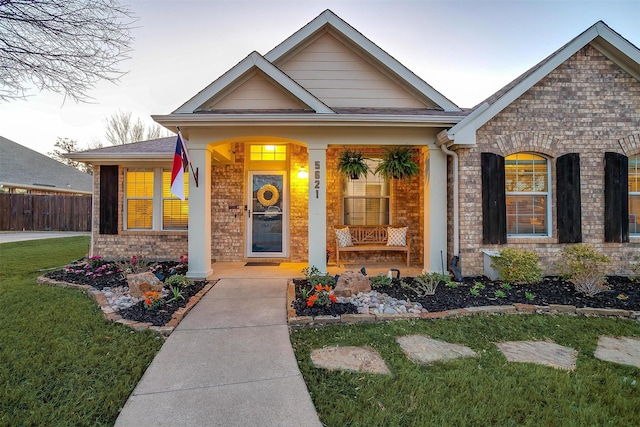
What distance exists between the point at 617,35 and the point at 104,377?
372 inches

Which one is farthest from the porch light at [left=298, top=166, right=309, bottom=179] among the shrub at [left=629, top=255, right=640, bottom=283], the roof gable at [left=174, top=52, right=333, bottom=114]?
the shrub at [left=629, top=255, right=640, bottom=283]

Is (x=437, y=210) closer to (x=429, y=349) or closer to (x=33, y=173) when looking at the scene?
(x=429, y=349)

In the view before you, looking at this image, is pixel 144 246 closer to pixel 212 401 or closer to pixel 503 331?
pixel 212 401

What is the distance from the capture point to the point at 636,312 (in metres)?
4.32

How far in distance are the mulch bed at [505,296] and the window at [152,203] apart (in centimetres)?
456

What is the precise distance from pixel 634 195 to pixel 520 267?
3.30 m

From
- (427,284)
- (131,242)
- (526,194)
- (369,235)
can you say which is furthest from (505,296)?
(131,242)

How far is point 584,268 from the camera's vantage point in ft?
17.6

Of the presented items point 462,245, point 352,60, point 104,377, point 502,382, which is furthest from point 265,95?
point 502,382

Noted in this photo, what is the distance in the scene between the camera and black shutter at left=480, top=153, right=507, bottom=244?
6098 millimetres

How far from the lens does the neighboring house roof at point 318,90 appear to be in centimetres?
594

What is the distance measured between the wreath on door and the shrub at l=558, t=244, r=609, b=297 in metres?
6.36

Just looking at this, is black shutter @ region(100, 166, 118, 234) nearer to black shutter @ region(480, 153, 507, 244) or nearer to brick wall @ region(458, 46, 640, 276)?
brick wall @ region(458, 46, 640, 276)

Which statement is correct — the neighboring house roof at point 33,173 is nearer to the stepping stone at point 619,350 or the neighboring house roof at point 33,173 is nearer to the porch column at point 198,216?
the porch column at point 198,216
